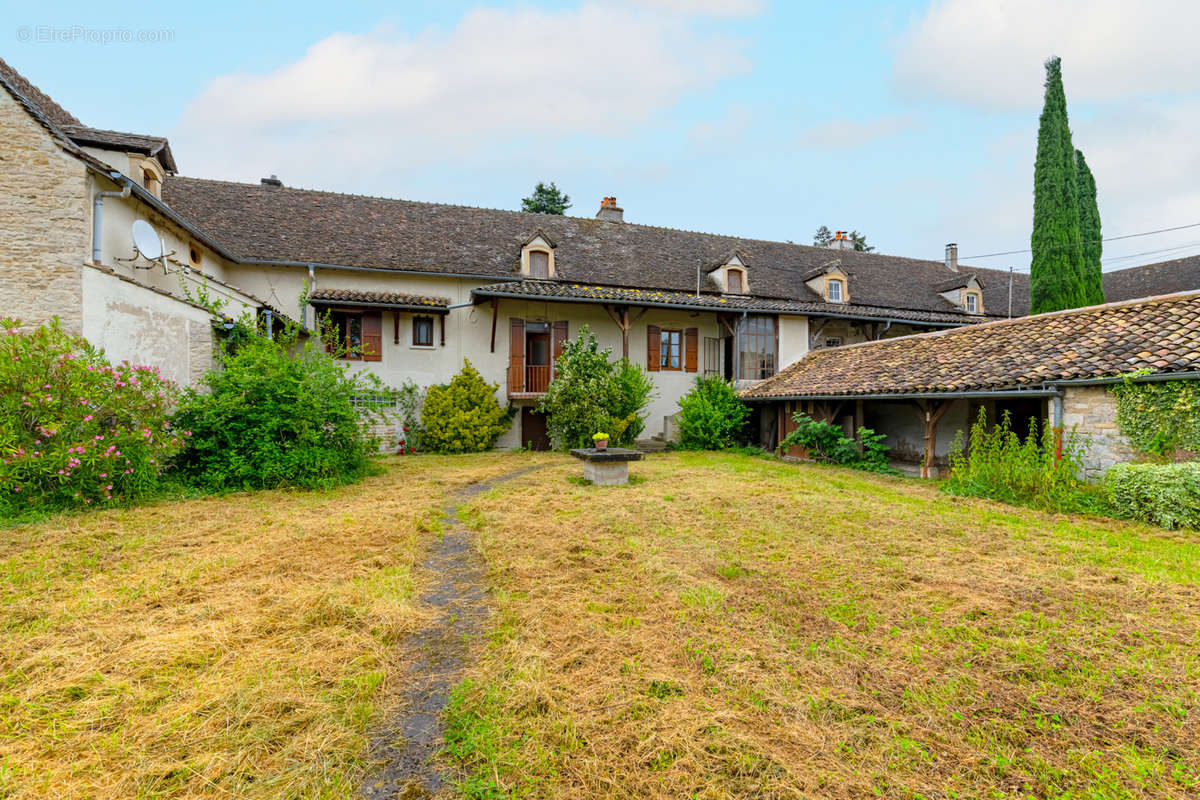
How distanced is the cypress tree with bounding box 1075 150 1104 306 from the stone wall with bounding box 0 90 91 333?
90.3ft

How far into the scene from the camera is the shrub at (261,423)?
29.1 feet

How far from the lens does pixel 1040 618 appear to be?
393 cm

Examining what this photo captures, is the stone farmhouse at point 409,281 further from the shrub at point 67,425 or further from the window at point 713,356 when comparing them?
the shrub at point 67,425

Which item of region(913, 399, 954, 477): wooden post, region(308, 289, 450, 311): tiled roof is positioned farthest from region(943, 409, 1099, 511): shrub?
region(308, 289, 450, 311): tiled roof

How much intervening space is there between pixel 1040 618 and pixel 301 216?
18.9 meters

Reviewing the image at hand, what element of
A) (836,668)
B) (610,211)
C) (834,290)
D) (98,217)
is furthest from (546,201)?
(836,668)

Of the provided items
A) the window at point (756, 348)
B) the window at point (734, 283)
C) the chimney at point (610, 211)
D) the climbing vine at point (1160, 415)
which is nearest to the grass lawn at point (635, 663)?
the climbing vine at point (1160, 415)

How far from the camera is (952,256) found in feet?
81.6

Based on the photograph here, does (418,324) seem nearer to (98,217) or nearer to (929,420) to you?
(98,217)

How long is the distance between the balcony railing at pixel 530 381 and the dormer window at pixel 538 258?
9.39 ft

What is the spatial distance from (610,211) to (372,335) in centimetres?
1047

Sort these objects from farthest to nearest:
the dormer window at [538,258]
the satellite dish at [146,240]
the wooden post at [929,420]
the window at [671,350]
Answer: the window at [671,350] → the dormer window at [538,258] → the wooden post at [929,420] → the satellite dish at [146,240]

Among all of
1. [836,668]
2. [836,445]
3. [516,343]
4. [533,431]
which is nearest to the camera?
[836,668]

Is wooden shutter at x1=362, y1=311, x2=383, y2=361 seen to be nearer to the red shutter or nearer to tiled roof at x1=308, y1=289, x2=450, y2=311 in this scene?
tiled roof at x1=308, y1=289, x2=450, y2=311
